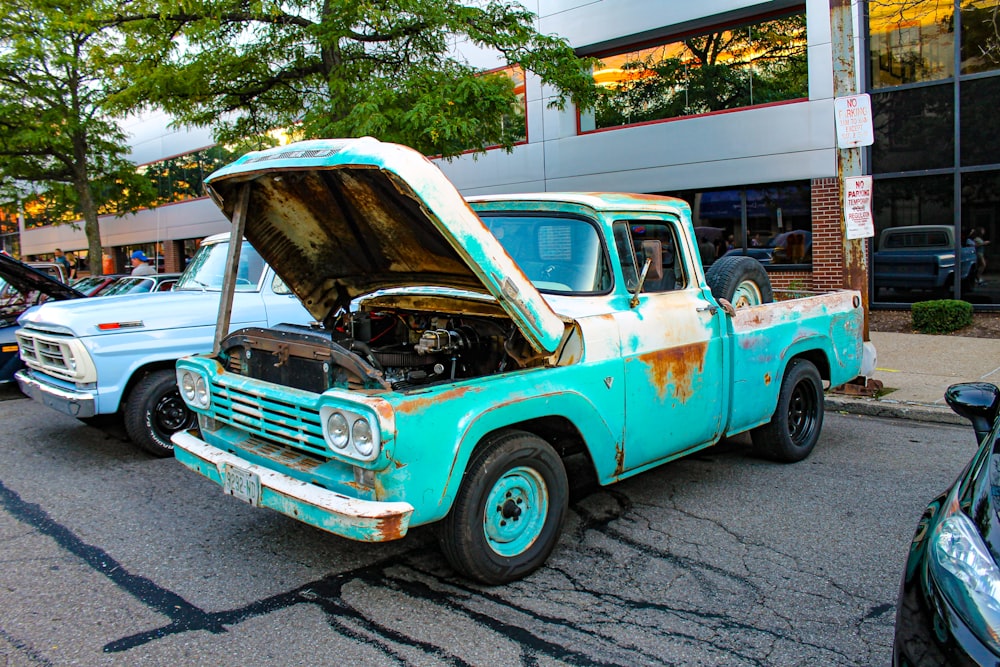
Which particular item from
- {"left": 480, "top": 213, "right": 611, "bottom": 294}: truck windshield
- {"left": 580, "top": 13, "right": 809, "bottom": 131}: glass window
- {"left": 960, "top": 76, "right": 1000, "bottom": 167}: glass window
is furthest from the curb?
{"left": 580, "top": 13, "right": 809, "bottom": 131}: glass window

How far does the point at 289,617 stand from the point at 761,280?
415 centimetres

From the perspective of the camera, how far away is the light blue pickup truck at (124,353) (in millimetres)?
6164

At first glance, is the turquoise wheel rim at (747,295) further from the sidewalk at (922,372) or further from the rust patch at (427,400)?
the sidewalk at (922,372)

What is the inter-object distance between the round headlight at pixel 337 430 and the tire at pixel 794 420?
11.6ft

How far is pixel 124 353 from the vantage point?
6.26 m

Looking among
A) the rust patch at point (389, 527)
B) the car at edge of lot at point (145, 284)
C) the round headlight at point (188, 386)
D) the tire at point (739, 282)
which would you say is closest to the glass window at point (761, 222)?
the tire at point (739, 282)

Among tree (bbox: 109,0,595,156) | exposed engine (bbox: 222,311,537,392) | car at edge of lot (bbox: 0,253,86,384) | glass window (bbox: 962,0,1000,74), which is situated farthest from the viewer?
glass window (bbox: 962,0,1000,74)

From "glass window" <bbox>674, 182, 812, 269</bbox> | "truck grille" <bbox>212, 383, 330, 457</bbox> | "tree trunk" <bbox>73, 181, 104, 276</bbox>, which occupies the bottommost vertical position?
"truck grille" <bbox>212, 383, 330, 457</bbox>

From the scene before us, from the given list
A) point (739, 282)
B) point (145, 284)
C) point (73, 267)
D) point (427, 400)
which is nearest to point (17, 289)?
point (145, 284)

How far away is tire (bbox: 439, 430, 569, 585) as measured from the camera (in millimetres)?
3627

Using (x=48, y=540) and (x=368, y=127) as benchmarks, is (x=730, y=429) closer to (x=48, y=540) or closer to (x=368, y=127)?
(x=48, y=540)

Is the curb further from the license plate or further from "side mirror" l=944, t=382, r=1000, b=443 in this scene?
the license plate

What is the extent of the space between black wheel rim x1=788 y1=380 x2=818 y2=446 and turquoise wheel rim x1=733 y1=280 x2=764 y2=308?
82 cm

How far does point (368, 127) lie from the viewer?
9.66 metres
